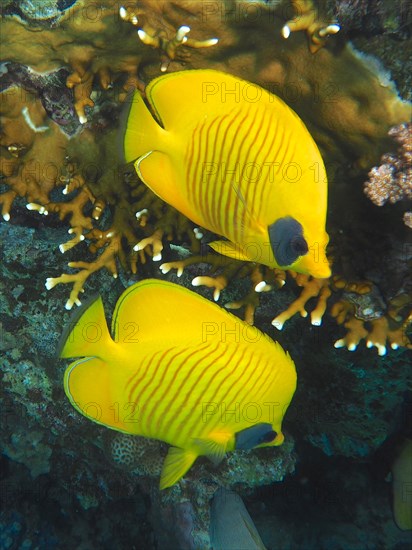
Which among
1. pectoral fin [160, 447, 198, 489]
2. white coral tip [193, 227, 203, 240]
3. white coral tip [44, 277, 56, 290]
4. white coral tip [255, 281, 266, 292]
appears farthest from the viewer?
white coral tip [44, 277, 56, 290]

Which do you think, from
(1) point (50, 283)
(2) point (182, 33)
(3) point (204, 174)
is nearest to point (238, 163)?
(3) point (204, 174)

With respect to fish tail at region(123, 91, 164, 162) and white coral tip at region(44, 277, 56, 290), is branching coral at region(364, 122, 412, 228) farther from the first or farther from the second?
white coral tip at region(44, 277, 56, 290)

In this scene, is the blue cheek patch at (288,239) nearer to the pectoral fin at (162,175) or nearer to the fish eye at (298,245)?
the fish eye at (298,245)

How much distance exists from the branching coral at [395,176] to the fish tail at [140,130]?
1049mm

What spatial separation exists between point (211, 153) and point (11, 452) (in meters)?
3.54

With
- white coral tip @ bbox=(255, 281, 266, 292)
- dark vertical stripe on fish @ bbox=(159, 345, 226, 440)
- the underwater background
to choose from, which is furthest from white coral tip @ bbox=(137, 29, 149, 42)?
dark vertical stripe on fish @ bbox=(159, 345, 226, 440)

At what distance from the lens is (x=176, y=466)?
213 centimetres

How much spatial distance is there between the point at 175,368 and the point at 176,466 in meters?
0.62

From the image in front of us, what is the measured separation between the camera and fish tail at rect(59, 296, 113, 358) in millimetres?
1716

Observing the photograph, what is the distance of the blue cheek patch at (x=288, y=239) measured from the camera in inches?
61.6

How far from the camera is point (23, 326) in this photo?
10.5 ft

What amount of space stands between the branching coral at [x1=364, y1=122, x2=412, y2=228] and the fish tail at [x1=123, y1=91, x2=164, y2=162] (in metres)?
1.05

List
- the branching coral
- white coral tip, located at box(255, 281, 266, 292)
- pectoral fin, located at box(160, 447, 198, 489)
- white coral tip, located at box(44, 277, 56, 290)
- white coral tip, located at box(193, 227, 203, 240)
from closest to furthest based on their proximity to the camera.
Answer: the branching coral < pectoral fin, located at box(160, 447, 198, 489) < white coral tip, located at box(255, 281, 266, 292) < white coral tip, located at box(193, 227, 203, 240) < white coral tip, located at box(44, 277, 56, 290)

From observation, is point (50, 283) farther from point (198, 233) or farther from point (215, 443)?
point (215, 443)
